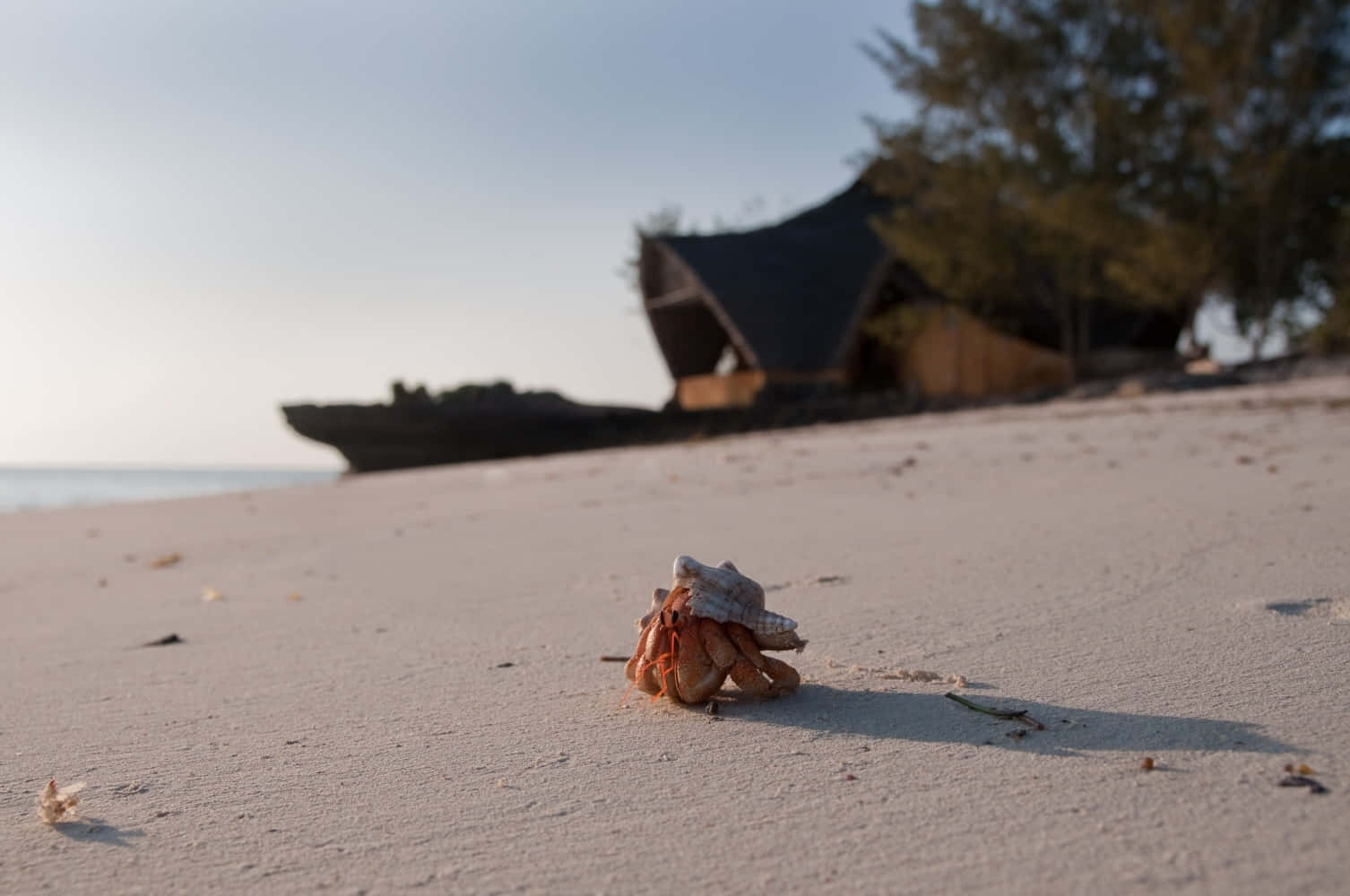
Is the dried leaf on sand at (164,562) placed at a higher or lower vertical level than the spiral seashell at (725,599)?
lower

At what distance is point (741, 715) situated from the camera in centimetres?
235

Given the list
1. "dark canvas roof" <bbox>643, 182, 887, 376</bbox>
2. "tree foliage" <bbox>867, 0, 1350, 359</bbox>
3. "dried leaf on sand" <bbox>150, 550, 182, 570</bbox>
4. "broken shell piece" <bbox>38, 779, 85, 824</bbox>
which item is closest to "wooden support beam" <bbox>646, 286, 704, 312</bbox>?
"dark canvas roof" <bbox>643, 182, 887, 376</bbox>

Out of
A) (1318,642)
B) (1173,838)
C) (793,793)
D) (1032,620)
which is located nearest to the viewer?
(1173,838)

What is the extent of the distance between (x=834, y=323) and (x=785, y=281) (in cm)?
154

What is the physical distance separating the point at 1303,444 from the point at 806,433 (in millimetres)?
6419

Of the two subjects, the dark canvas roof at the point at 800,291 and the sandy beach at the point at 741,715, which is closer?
the sandy beach at the point at 741,715

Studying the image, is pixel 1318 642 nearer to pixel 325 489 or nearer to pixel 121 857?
pixel 121 857

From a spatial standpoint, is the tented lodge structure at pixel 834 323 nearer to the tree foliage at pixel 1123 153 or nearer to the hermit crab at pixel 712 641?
the tree foliage at pixel 1123 153

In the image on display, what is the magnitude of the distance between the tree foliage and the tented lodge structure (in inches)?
37.8

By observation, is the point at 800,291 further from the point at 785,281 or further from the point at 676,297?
the point at 676,297

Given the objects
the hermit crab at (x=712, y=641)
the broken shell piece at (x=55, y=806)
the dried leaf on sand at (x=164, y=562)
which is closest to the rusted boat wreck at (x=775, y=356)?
the dried leaf on sand at (x=164, y=562)

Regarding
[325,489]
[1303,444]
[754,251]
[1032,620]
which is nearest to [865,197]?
[754,251]

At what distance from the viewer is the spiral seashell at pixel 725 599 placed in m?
2.33

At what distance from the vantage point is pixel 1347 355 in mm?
13773
